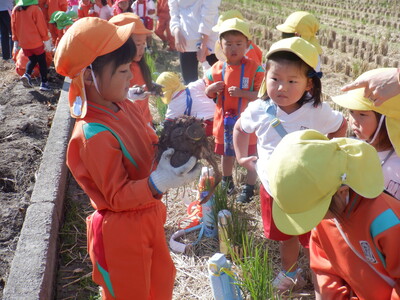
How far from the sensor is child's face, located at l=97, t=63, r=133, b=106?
1.91m

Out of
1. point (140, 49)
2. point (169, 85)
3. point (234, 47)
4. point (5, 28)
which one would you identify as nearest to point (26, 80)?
point (5, 28)

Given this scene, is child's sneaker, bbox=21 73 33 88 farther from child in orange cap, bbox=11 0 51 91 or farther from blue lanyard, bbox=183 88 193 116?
blue lanyard, bbox=183 88 193 116

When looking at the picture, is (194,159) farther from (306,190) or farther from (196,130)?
(306,190)

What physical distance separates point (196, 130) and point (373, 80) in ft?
3.38

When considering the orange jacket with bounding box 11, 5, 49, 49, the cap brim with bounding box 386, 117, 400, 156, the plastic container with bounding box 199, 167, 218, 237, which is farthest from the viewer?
the orange jacket with bounding box 11, 5, 49, 49

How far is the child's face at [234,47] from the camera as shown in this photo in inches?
136

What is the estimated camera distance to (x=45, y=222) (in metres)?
3.13

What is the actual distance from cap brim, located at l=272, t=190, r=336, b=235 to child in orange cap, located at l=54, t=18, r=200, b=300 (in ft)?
1.24

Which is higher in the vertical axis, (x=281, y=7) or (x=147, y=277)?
(x=147, y=277)

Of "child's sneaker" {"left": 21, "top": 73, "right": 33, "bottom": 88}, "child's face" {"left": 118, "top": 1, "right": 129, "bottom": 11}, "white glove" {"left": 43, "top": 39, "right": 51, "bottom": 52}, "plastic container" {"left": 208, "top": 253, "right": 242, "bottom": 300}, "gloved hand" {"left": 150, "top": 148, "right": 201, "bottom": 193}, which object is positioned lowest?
"child's sneaker" {"left": 21, "top": 73, "right": 33, "bottom": 88}

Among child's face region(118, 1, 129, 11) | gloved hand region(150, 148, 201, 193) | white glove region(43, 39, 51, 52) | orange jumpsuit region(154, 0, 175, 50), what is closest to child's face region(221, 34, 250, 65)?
gloved hand region(150, 148, 201, 193)

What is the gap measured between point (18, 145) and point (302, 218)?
370cm

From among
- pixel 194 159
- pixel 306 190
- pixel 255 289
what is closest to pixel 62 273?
pixel 255 289

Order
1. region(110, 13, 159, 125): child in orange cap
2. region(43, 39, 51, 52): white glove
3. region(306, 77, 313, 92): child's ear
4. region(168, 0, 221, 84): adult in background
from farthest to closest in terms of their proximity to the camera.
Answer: region(43, 39, 51, 52): white glove < region(168, 0, 221, 84): adult in background < region(110, 13, 159, 125): child in orange cap < region(306, 77, 313, 92): child's ear
